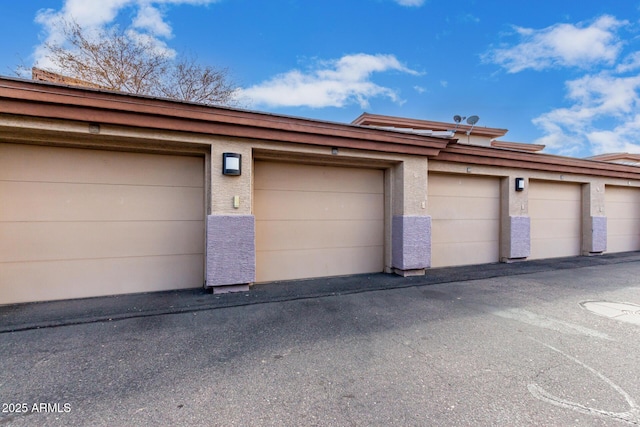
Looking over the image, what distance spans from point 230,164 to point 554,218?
9936 mm

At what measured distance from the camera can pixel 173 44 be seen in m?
10.2

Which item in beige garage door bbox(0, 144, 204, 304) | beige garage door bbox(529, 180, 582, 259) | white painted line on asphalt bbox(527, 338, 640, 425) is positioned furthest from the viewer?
beige garage door bbox(529, 180, 582, 259)

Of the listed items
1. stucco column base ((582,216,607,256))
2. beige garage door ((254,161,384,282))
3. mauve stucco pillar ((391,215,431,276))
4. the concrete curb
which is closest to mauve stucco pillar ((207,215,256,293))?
the concrete curb

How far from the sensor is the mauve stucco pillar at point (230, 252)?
475cm

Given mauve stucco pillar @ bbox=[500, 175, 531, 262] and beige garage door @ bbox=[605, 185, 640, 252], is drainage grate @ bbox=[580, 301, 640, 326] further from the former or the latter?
beige garage door @ bbox=[605, 185, 640, 252]

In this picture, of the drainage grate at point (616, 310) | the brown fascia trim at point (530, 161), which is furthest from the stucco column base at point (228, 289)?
the drainage grate at point (616, 310)

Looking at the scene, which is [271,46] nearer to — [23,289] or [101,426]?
[23,289]

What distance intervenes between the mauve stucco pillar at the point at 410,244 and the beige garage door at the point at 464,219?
38.9 inches

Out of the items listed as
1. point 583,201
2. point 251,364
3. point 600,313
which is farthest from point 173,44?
point 583,201

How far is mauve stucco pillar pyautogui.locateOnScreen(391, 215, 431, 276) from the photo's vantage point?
19.9 ft

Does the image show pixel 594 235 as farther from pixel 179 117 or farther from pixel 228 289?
pixel 179 117

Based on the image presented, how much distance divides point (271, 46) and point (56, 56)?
7.19 m

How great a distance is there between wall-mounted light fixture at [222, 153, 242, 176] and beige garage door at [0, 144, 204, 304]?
0.83 metres

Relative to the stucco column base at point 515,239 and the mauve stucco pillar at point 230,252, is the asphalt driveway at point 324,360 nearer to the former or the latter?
the mauve stucco pillar at point 230,252
